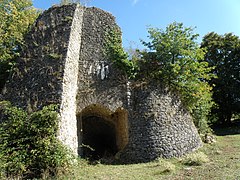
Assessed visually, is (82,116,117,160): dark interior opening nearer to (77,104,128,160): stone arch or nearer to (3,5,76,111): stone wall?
(77,104,128,160): stone arch

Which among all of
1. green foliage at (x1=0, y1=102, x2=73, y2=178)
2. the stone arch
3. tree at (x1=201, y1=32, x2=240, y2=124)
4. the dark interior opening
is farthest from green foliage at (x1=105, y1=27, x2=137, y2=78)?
tree at (x1=201, y1=32, x2=240, y2=124)

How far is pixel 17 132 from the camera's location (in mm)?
7805

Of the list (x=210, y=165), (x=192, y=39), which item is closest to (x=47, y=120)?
(x=210, y=165)

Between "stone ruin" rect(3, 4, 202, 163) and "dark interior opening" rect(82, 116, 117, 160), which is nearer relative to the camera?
"stone ruin" rect(3, 4, 202, 163)

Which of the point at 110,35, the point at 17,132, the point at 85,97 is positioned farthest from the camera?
the point at 110,35

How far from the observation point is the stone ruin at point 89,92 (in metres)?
9.37

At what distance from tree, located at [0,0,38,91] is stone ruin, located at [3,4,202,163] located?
5.82 ft

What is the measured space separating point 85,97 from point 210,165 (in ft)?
18.6

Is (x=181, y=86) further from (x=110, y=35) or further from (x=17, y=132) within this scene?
(x=17, y=132)

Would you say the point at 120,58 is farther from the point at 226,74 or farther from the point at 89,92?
the point at 226,74

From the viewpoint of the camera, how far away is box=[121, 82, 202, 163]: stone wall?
993cm

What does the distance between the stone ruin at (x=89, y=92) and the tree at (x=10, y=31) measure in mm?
1773

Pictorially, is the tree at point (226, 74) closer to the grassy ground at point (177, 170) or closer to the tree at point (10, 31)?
the grassy ground at point (177, 170)

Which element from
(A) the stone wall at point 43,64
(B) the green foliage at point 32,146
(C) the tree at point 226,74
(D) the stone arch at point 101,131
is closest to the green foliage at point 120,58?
(D) the stone arch at point 101,131
